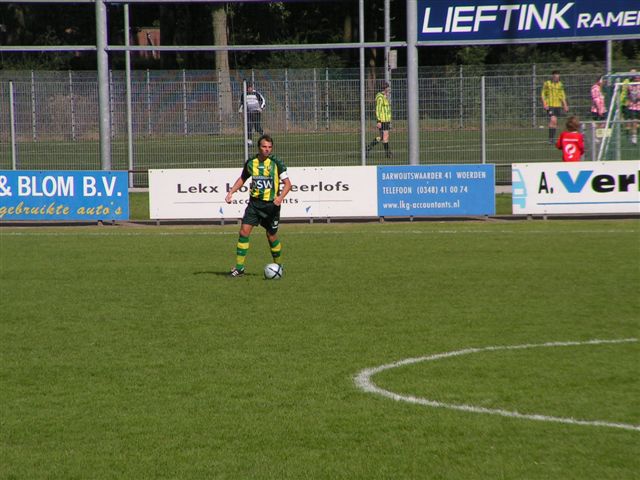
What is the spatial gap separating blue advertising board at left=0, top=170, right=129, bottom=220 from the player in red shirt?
879 cm

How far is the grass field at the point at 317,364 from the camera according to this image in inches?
273

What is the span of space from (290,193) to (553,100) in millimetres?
7067

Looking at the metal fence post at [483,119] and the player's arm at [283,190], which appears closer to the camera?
the player's arm at [283,190]

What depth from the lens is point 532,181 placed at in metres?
21.9

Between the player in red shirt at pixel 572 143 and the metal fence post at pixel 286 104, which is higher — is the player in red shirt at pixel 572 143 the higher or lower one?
the lower one

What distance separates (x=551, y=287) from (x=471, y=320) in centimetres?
266

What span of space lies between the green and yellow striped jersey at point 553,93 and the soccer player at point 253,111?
6.35 metres

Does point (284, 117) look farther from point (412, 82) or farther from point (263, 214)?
point (263, 214)

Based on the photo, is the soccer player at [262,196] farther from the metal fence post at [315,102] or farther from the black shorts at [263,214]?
the metal fence post at [315,102]

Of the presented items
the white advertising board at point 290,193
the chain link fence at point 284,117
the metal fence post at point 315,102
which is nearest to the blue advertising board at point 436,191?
the white advertising board at point 290,193

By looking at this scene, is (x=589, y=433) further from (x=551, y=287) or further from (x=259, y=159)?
(x=259, y=159)

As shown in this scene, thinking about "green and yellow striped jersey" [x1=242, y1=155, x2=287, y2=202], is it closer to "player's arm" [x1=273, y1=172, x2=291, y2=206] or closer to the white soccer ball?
"player's arm" [x1=273, y1=172, x2=291, y2=206]

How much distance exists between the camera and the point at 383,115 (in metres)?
25.9

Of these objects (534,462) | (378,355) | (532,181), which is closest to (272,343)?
(378,355)
